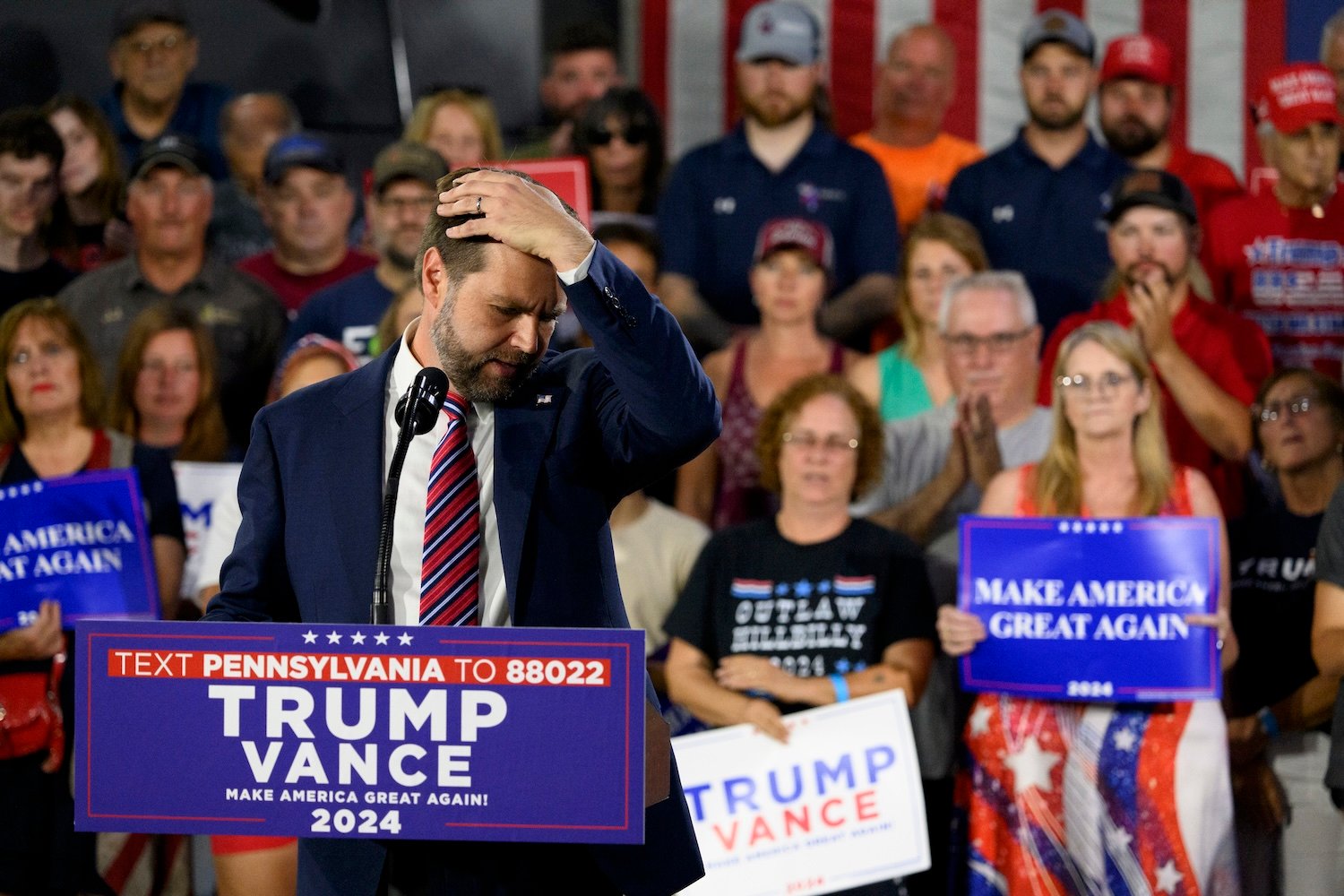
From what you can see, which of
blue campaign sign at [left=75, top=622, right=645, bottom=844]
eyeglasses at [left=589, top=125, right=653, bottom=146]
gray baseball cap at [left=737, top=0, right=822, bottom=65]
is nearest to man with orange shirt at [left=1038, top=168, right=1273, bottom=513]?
gray baseball cap at [left=737, top=0, right=822, bottom=65]

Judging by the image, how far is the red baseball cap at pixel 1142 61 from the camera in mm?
5816

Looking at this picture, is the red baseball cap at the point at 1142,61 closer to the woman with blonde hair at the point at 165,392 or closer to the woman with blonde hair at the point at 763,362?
the woman with blonde hair at the point at 763,362

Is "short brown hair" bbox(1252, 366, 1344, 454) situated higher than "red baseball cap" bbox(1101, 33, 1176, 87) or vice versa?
"red baseball cap" bbox(1101, 33, 1176, 87)

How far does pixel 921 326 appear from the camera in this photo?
5.28m

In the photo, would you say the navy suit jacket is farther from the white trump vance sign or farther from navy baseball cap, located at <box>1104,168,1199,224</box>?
navy baseball cap, located at <box>1104,168,1199,224</box>

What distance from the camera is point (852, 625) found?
14.6 ft

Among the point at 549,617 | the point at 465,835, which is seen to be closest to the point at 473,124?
the point at 549,617

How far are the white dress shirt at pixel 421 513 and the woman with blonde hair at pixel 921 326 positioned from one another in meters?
2.94

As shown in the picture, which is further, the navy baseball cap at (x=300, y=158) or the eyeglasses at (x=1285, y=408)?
the navy baseball cap at (x=300, y=158)

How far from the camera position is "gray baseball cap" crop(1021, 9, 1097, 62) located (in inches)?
230

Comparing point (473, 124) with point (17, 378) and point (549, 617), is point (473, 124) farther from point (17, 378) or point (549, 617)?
point (549, 617)

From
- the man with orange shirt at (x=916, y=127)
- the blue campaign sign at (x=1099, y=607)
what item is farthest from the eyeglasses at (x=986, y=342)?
the man with orange shirt at (x=916, y=127)

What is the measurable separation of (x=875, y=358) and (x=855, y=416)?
0.57m

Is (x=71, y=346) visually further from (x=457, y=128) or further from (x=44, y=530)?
(x=457, y=128)
